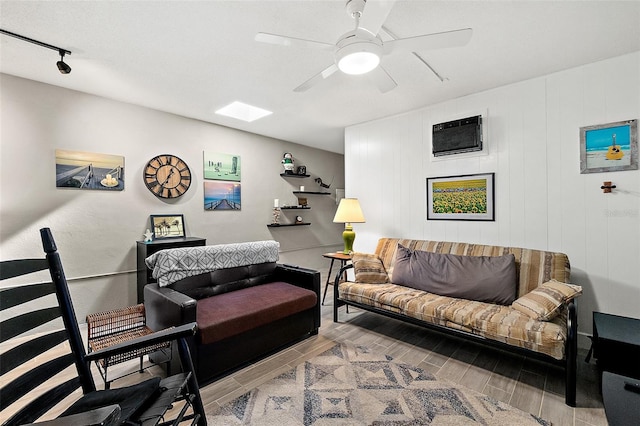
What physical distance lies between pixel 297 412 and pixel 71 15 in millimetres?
3027

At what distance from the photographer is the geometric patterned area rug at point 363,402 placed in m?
1.74

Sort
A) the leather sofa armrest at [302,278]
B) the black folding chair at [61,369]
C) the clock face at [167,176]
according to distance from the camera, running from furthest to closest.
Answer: the clock face at [167,176] → the leather sofa armrest at [302,278] → the black folding chair at [61,369]

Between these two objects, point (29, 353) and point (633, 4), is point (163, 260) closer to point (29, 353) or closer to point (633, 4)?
point (29, 353)

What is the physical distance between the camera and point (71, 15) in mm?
1915

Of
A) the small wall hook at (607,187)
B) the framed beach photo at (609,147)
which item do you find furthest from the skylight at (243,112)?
the small wall hook at (607,187)

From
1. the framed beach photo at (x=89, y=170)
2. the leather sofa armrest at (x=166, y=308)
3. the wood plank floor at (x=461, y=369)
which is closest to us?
the wood plank floor at (x=461, y=369)

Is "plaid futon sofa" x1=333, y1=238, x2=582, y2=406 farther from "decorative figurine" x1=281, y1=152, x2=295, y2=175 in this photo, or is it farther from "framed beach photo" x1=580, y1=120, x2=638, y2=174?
"decorative figurine" x1=281, y1=152, x2=295, y2=175

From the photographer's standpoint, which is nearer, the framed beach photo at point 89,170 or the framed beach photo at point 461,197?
the framed beach photo at point 89,170

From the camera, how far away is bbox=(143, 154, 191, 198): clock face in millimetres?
3673

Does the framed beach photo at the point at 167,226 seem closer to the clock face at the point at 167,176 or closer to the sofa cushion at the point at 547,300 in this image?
the clock face at the point at 167,176

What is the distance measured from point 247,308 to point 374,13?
2.23 m

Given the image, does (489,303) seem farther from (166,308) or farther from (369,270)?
(166,308)

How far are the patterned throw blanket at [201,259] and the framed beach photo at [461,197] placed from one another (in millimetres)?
2052

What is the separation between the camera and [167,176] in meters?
3.82
